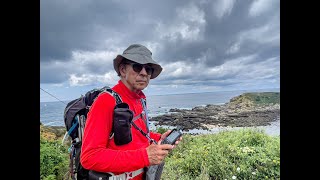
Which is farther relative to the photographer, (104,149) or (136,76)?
(136,76)

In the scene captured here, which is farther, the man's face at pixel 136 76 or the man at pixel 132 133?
the man's face at pixel 136 76

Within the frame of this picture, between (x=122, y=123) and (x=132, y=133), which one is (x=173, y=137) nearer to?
(x=132, y=133)

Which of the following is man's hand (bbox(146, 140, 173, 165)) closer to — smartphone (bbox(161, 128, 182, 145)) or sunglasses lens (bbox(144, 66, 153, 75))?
smartphone (bbox(161, 128, 182, 145))

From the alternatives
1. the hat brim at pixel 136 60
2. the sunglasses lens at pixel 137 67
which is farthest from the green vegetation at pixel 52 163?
the sunglasses lens at pixel 137 67

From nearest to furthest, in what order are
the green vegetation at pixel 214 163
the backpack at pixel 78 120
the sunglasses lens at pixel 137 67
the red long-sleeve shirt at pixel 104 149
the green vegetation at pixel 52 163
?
1. the red long-sleeve shirt at pixel 104 149
2. the backpack at pixel 78 120
3. the sunglasses lens at pixel 137 67
4. the green vegetation at pixel 52 163
5. the green vegetation at pixel 214 163

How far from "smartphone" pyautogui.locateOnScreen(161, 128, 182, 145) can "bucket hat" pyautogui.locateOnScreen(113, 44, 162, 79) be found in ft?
1.74

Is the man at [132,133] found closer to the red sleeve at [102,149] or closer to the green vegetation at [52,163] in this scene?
the red sleeve at [102,149]

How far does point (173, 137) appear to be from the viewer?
2.19 m

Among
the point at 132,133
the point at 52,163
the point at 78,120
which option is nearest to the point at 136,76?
the point at 132,133

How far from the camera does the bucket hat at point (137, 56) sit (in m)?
2.13

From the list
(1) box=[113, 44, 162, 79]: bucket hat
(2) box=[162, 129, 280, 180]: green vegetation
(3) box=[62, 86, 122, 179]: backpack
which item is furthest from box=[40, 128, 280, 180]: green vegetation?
(1) box=[113, 44, 162, 79]: bucket hat

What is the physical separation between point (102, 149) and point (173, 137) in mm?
572

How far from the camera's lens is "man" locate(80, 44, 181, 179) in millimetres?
1867
